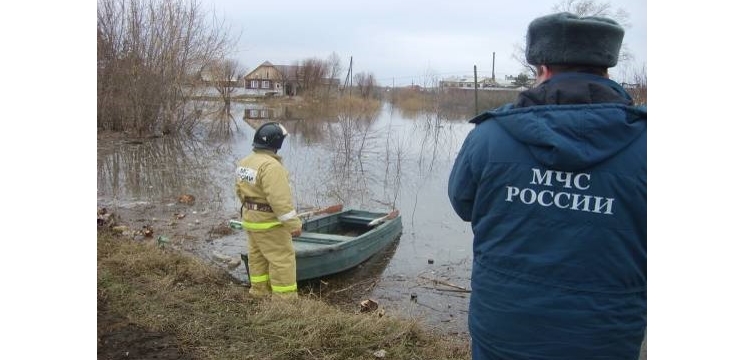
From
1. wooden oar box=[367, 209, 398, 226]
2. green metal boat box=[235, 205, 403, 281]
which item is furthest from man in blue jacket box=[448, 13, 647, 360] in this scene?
wooden oar box=[367, 209, 398, 226]

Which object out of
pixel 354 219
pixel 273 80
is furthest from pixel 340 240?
pixel 273 80

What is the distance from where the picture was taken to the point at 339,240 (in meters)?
6.89

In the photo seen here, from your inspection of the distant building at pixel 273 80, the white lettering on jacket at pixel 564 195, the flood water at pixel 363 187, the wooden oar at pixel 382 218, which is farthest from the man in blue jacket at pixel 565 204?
the distant building at pixel 273 80

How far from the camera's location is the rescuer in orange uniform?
16.3ft

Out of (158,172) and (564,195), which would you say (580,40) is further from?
(158,172)

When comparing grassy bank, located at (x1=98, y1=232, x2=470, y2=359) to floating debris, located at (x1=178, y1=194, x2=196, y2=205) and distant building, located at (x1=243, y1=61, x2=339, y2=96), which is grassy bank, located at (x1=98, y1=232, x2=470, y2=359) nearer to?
floating debris, located at (x1=178, y1=194, x2=196, y2=205)

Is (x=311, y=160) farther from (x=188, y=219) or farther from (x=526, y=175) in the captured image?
(x=526, y=175)

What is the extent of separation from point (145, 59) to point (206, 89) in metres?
3.92

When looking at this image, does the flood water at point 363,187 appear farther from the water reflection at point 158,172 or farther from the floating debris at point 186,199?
the floating debris at point 186,199

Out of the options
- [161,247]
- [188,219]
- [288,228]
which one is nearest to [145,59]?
[188,219]

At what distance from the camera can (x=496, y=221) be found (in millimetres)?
1812

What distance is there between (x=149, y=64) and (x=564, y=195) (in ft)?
68.0

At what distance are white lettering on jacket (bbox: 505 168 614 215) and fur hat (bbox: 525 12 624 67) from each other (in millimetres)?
374

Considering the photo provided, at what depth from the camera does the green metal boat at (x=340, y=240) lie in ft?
20.5
